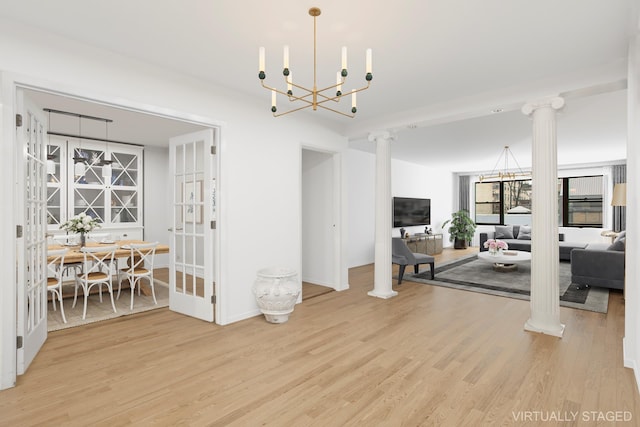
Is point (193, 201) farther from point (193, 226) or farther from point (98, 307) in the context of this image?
point (98, 307)

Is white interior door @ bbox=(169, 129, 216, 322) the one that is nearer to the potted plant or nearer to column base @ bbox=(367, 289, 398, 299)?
column base @ bbox=(367, 289, 398, 299)

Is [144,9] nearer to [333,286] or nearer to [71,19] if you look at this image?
[71,19]

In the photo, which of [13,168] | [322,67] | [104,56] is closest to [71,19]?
[104,56]

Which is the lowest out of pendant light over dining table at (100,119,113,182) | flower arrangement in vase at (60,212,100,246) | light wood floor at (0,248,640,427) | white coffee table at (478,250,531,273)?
light wood floor at (0,248,640,427)

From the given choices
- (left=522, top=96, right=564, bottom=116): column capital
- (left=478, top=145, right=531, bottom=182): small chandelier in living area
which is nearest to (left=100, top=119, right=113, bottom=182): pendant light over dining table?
(left=522, top=96, right=564, bottom=116): column capital

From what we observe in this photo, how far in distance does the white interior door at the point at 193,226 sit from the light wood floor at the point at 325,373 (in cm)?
25

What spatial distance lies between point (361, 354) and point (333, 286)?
7.98 ft

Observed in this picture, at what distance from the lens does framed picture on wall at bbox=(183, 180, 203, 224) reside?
3.92 meters

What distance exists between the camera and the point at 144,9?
2330mm

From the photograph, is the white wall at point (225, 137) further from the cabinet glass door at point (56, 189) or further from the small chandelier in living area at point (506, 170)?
the small chandelier in living area at point (506, 170)

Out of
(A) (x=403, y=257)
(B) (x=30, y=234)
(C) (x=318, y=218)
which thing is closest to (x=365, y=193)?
(A) (x=403, y=257)

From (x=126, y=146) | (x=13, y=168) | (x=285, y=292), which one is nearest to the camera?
(x=13, y=168)

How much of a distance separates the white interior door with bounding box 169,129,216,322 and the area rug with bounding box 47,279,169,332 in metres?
0.47

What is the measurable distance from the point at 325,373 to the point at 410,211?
731cm
